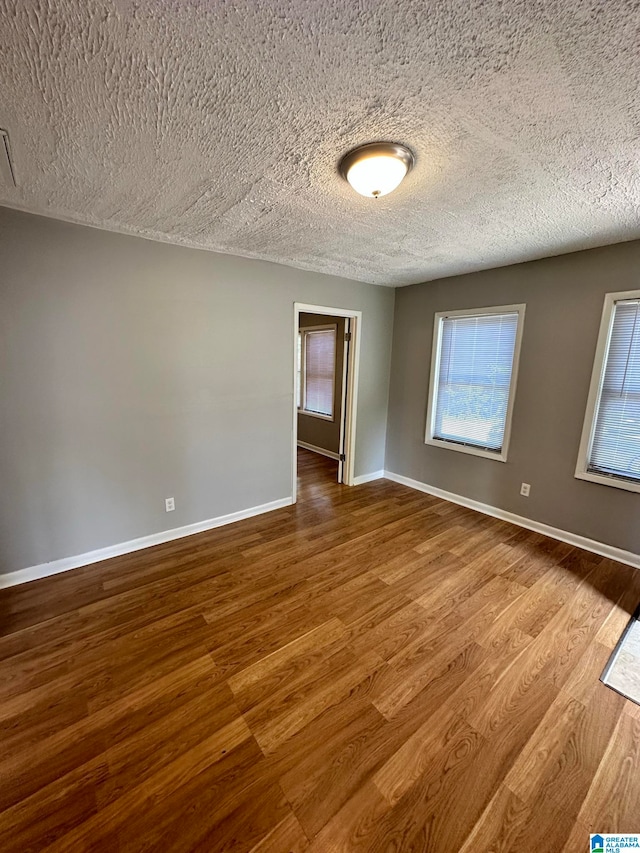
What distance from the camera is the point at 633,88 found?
109 centimetres

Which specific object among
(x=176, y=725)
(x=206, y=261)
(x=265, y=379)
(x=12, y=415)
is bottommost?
(x=176, y=725)

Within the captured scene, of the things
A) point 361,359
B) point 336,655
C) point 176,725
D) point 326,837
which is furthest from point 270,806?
point 361,359

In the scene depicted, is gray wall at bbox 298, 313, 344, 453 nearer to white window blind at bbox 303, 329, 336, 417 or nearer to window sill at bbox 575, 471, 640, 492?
white window blind at bbox 303, 329, 336, 417

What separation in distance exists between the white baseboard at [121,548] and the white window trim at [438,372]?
2.01 m

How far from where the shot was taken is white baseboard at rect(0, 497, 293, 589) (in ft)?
7.55

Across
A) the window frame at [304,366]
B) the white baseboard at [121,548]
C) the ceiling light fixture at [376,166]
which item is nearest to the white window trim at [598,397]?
the ceiling light fixture at [376,166]

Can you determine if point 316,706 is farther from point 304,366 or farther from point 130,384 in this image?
point 304,366

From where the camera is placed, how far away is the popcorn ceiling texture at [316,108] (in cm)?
89

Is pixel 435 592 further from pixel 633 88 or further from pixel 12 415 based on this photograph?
pixel 12 415

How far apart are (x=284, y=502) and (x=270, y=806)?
2.51m

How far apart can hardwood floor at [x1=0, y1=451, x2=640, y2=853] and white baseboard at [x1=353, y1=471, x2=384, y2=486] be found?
167 cm

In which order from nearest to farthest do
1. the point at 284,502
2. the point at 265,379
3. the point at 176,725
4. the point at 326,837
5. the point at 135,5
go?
the point at 135,5 < the point at 326,837 < the point at 176,725 < the point at 265,379 < the point at 284,502

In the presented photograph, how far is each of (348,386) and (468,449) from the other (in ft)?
4.97

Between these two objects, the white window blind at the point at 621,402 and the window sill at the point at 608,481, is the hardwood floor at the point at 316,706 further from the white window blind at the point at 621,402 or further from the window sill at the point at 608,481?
the white window blind at the point at 621,402
